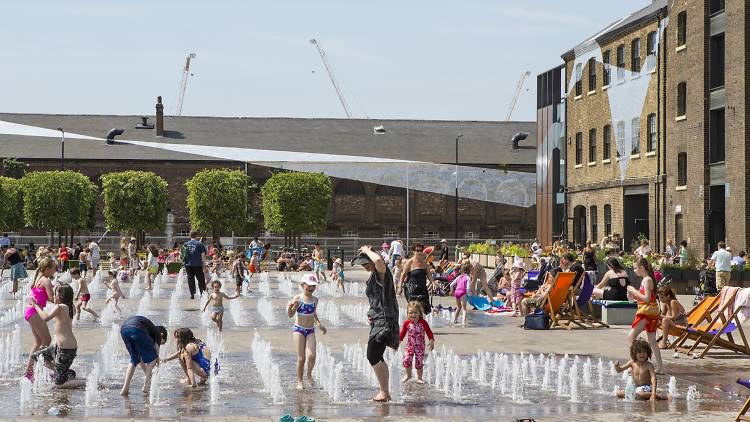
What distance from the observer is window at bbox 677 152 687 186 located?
39938mm

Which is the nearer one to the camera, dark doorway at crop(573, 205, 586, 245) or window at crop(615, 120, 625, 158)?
window at crop(615, 120, 625, 158)

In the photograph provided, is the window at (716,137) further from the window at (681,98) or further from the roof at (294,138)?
the roof at (294,138)

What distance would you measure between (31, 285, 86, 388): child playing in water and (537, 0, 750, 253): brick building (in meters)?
26.9

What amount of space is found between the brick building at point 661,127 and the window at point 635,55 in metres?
0.04

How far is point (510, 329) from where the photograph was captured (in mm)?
20984

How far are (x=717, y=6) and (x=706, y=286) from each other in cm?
1243

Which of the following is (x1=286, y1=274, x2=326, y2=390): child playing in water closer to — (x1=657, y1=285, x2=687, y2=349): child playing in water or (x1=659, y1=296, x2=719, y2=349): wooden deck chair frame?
(x1=657, y1=285, x2=687, y2=349): child playing in water

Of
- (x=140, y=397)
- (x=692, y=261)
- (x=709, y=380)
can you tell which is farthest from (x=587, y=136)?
(x=140, y=397)

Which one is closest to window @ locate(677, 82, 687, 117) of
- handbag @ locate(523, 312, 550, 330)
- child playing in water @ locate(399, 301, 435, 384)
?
handbag @ locate(523, 312, 550, 330)

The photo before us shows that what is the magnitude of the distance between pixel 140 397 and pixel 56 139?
81972mm

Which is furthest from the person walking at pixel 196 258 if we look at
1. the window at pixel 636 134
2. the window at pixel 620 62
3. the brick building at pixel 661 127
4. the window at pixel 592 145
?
the window at pixel 592 145

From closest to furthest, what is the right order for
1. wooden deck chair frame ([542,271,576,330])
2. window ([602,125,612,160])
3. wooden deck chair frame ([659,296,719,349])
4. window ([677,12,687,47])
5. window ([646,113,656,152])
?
wooden deck chair frame ([659,296,719,349]) → wooden deck chair frame ([542,271,576,330]) → window ([677,12,687,47]) → window ([646,113,656,152]) → window ([602,125,612,160])

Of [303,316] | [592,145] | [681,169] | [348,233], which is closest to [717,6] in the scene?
[681,169]

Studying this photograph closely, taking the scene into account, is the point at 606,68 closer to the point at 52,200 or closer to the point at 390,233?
the point at 52,200
